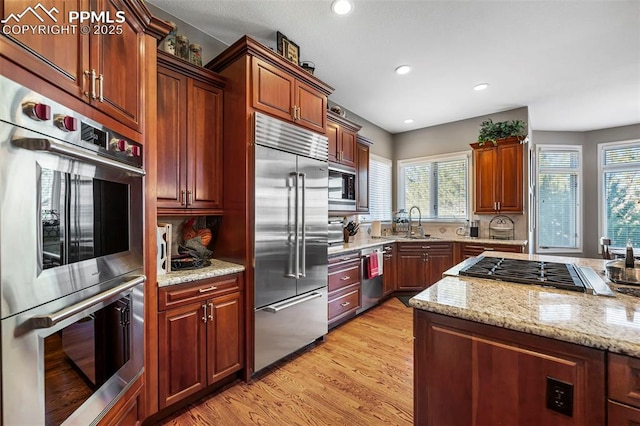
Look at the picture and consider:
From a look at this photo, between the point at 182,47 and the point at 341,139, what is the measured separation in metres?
2.04

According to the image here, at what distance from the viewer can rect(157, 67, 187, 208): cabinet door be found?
77.8 inches

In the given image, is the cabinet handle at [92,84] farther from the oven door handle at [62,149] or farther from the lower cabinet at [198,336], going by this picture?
the lower cabinet at [198,336]

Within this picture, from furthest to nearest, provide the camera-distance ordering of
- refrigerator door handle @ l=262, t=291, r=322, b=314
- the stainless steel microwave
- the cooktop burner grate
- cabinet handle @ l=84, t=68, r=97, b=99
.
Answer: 1. the stainless steel microwave
2. refrigerator door handle @ l=262, t=291, r=322, b=314
3. the cooktop burner grate
4. cabinet handle @ l=84, t=68, r=97, b=99

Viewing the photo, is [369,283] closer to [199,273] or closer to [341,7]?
[199,273]

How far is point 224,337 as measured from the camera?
200 cm

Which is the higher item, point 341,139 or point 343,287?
point 341,139

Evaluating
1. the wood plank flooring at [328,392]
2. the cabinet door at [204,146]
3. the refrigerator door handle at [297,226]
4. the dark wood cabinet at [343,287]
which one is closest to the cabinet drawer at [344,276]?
the dark wood cabinet at [343,287]

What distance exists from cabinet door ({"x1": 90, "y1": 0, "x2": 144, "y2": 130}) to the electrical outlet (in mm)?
2143

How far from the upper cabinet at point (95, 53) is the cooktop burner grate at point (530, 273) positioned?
2.12m

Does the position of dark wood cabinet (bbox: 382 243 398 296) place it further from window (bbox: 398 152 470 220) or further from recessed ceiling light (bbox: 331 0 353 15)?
recessed ceiling light (bbox: 331 0 353 15)

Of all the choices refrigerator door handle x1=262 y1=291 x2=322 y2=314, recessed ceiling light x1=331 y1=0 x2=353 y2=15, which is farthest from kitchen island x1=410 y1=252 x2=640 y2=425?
recessed ceiling light x1=331 y1=0 x2=353 y2=15

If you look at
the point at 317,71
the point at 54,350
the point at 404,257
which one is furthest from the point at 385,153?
the point at 54,350

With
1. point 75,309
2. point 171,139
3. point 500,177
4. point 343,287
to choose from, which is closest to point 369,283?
point 343,287

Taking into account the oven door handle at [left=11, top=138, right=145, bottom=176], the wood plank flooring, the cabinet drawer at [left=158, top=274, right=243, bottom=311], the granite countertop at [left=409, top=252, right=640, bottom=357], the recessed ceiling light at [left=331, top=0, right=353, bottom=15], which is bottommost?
the wood plank flooring
